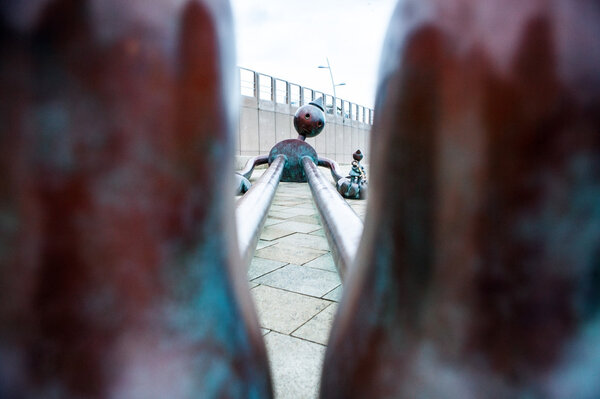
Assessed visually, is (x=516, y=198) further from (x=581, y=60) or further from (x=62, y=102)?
(x=62, y=102)

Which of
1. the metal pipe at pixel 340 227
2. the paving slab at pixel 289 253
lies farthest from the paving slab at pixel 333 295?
the paving slab at pixel 289 253

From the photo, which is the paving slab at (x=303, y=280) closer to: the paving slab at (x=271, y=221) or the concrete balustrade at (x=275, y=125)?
the paving slab at (x=271, y=221)

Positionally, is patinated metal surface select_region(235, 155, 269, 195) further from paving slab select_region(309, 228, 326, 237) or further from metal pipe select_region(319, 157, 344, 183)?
metal pipe select_region(319, 157, 344, 183)

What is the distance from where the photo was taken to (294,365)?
1.06m

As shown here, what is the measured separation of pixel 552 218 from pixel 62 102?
1.59ft

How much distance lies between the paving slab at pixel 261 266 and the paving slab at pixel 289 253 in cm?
6

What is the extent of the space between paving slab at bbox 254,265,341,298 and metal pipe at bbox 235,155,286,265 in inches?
6.1

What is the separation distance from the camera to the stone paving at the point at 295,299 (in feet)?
3.37

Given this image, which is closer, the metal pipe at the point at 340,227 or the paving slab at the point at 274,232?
the metal pipe at the point at 340,227

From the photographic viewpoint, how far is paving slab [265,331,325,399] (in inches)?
36.6

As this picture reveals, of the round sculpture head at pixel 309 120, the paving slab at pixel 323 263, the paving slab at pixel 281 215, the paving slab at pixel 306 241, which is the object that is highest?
the round sculpture head at pixel 309 120

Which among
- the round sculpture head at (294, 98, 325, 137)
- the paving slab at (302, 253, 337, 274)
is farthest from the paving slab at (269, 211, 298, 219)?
the round sculpture head at (294, 98, 325, 137)

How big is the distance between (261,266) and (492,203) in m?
1.64

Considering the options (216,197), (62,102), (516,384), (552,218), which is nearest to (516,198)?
(552,218)
